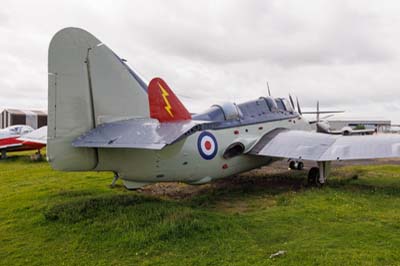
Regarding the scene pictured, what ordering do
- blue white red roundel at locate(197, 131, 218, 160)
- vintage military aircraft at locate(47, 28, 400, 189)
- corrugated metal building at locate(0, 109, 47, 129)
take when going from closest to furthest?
vintage military aircraft at locate(47, 28, 400, 189), blue white red roundel at locate(197, 131, 218, 160), corrugated metal building at locate(0, 109, 47, 129)

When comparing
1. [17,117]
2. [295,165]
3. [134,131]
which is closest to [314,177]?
[295,165]

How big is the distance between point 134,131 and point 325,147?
5335 mm

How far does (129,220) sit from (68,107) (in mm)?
2322

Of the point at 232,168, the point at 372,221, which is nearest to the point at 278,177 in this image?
the point at 232,168

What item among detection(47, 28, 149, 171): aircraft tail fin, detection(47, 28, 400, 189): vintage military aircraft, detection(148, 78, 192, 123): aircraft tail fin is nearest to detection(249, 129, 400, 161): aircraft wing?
detection(47, 28, 400, 189): vintage military aircraft

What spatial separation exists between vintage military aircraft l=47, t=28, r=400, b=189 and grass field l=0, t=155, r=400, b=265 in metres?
0.93

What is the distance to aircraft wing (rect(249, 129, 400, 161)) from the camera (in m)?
8.21

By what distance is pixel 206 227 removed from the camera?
5508 millimetres

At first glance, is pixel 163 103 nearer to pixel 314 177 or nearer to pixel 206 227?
pixel 206 227

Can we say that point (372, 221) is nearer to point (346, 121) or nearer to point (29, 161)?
point (29, 161)

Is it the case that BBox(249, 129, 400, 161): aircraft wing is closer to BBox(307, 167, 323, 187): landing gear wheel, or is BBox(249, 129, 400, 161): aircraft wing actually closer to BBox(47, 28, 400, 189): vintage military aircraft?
BBox(47, 28, 400, 189): vintage military aircraft

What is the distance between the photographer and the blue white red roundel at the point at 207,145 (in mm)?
7340

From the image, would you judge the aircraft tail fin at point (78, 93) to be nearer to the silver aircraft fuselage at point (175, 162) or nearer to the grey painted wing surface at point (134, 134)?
the grey painted wing surface at point (134, 134)

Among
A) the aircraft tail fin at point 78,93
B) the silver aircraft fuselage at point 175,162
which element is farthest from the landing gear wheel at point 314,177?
the aircraft tail fin at point 78,93
